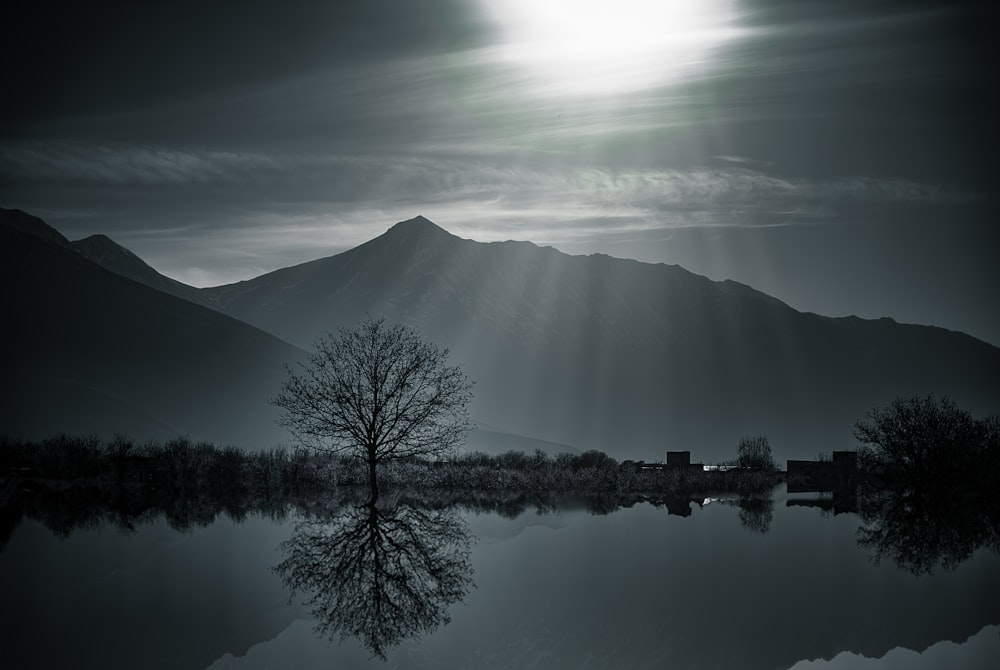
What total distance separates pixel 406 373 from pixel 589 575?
20.7m

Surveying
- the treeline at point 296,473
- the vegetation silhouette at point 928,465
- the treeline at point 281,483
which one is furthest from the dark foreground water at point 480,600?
the treeline at point 296,473

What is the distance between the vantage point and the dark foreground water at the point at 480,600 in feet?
51.1

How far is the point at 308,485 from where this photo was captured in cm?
4750

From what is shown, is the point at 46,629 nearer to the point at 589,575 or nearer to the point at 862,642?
the point at 589,575

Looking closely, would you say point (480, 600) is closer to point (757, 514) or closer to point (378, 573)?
point (378, 573)

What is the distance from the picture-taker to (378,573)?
2155cm

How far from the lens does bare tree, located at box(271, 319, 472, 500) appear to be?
4197cm

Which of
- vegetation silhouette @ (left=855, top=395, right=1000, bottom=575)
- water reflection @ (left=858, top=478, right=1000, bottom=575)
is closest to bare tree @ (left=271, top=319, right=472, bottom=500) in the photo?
water reflection @ (left=858, top=478, right=1000, bottom=575)

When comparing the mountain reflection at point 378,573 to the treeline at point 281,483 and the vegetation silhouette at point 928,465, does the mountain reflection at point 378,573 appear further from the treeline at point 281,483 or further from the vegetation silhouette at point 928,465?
the vegetation silhouette at point 928,465

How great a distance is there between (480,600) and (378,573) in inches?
130

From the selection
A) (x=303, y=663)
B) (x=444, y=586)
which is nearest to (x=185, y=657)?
(x=303, y=663)

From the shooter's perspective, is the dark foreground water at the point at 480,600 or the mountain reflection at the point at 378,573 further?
the mountain reflection at the point at 378,573

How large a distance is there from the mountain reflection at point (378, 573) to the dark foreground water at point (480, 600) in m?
0.08

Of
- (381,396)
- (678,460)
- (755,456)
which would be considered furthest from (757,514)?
(755,456)
